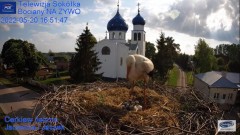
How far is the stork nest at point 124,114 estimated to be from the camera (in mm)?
1984

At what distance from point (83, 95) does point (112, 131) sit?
0.95m

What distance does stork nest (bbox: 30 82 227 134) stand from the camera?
1.98 meters

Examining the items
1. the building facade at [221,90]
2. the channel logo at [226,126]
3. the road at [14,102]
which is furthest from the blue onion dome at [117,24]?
the channel logo at [226,126]

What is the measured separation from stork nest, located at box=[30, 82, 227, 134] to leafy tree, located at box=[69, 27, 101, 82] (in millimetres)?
4953

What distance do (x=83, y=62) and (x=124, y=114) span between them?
6.15 m

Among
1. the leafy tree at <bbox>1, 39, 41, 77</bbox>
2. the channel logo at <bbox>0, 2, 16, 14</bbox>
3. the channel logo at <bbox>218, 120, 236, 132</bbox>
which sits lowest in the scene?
the channel logo at <bbox>218, 120, 236, 132</bbox>

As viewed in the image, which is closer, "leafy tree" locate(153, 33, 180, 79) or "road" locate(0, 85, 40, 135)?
"road" locate(0, 85, 40, 135)

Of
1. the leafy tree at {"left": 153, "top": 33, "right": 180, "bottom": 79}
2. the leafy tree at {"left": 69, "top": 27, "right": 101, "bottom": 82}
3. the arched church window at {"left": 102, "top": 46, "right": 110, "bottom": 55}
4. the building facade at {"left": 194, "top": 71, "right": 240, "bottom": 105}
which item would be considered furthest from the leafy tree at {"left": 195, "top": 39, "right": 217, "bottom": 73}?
the leafy tree at {"left": 69, "top": 27, "right": 101, "bottom": 82}

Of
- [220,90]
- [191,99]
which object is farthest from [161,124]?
[220,90]

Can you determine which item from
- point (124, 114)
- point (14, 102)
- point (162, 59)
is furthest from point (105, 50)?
point (124, 114)

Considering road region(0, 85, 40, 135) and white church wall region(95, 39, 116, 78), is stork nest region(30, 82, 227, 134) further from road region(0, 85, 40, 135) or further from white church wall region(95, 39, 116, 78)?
white church wall region(95, 39, 116, 78)

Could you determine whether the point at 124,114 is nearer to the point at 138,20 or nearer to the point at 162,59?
the point at 162,59

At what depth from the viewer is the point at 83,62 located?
27.3 feet

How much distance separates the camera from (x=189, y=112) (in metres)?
2.61
